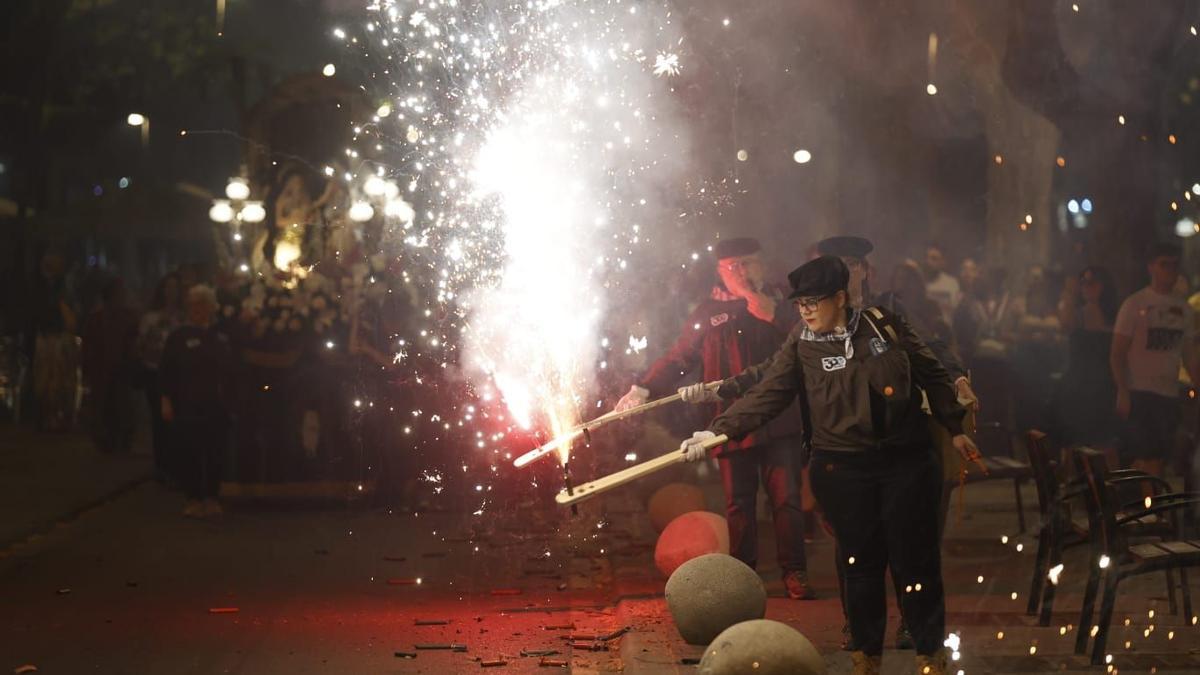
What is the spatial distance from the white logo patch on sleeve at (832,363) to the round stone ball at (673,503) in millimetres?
4063

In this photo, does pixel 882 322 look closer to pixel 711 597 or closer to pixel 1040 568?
pixel 711 597

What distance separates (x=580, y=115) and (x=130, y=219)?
25.3 metres

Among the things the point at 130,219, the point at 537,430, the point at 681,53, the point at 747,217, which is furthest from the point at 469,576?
the point at 130,219

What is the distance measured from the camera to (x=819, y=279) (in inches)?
257

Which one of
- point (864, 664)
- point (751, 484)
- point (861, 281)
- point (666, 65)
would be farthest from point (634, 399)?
point (666, 65)

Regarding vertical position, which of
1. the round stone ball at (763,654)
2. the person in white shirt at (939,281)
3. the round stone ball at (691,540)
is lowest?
the round stone ball at (763,654)

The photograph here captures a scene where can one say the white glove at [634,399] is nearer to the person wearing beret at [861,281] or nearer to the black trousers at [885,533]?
the person wearing beret at [861,281]

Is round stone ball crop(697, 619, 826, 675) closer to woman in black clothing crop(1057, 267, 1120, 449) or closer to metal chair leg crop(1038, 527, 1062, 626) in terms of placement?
metal chair leg crop(1038, 527, 1062, 626)

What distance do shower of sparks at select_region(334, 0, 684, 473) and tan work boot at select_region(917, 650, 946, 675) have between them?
18.4 feet

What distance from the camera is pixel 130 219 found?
118ft

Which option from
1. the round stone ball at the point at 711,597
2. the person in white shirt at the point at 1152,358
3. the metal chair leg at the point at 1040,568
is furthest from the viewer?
the person in white shirt at the point at 1152,358

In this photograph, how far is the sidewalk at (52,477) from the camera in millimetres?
12883

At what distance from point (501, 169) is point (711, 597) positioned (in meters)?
5.91

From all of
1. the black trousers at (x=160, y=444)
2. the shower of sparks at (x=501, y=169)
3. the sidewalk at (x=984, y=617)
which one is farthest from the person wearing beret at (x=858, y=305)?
the black trousers at (x=160, y=444)
